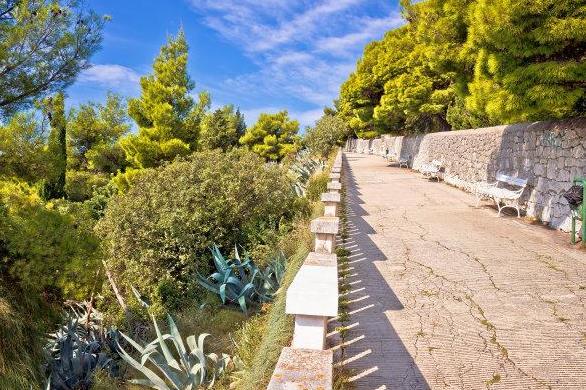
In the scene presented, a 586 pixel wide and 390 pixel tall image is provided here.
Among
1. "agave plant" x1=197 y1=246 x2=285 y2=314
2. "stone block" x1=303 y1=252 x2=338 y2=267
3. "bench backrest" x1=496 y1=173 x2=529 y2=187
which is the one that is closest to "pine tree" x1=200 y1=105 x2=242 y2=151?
"bench backrest" x1=496 y1=173 x2=529 y2=187

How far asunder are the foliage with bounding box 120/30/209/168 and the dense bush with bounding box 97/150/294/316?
14.3m

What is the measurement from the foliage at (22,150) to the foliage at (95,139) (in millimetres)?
25463

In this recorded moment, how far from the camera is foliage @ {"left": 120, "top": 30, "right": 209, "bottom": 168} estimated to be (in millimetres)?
23750

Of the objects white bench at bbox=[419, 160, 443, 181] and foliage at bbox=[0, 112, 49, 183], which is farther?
white bench at bbox=[419, 160, 443, 181]

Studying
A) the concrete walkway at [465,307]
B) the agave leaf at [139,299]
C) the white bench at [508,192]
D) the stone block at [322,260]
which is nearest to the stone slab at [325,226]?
the concrete walkway at [465,307]

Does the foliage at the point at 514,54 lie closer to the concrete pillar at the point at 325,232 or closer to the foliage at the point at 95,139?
the concrete pillar at the point at 325,232

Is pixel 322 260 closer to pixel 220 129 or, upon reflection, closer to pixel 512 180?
pixel 512 180

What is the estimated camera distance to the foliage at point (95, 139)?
1270 inches

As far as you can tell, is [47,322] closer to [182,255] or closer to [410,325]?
[182,255]

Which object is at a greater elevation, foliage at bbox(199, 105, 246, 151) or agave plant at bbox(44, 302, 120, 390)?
foliage at bbox(199, 105, 246, 151)

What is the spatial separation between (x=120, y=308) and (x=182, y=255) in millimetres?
1515

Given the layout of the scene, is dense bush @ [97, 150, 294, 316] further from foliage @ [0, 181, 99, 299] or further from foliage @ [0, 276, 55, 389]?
A: foliage @ [0, 276, 55, 389]

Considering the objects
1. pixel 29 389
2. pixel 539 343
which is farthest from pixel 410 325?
pixel 29 389

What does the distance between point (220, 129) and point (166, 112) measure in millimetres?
26984
